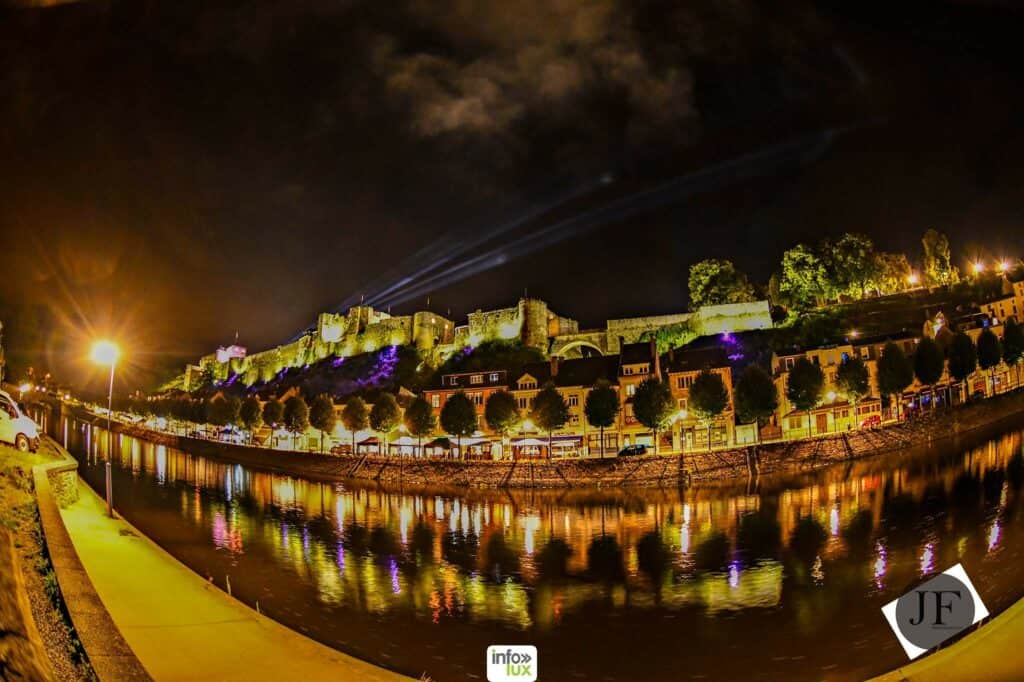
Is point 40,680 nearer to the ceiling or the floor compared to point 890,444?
nearer to the ceiling

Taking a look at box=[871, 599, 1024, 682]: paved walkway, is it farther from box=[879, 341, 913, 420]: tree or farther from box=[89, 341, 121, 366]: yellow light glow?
box=[879, 341, 913, 420]: tree

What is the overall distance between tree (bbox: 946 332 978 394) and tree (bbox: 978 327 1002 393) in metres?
0.31

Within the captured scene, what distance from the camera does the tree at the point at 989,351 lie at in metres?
36.8

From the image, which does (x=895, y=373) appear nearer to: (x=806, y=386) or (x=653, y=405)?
(x=806, y=386)

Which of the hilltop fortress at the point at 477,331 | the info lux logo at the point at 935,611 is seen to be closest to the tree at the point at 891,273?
the hilltop fortress at the point at 477,331

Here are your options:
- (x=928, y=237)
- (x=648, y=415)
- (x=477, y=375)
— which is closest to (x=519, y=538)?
(x=648, y=415)

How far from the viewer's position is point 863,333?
54188mm

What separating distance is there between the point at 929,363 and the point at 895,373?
208 centimetres

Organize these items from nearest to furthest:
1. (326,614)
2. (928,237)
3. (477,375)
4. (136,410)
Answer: (326,614)
(477,375)
(928,237)
(136,410)

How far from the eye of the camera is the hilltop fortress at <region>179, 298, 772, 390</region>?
6800 centimetres

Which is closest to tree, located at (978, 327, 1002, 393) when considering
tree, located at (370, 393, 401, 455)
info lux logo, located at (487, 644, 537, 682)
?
info lux logo, located at (487, 644, 537, 682)

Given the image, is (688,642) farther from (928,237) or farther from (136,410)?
(136,410)

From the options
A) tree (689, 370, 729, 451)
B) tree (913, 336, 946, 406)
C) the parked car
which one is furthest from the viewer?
tree (689, 370, 729, 451)

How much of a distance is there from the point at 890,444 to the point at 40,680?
41.4 m
